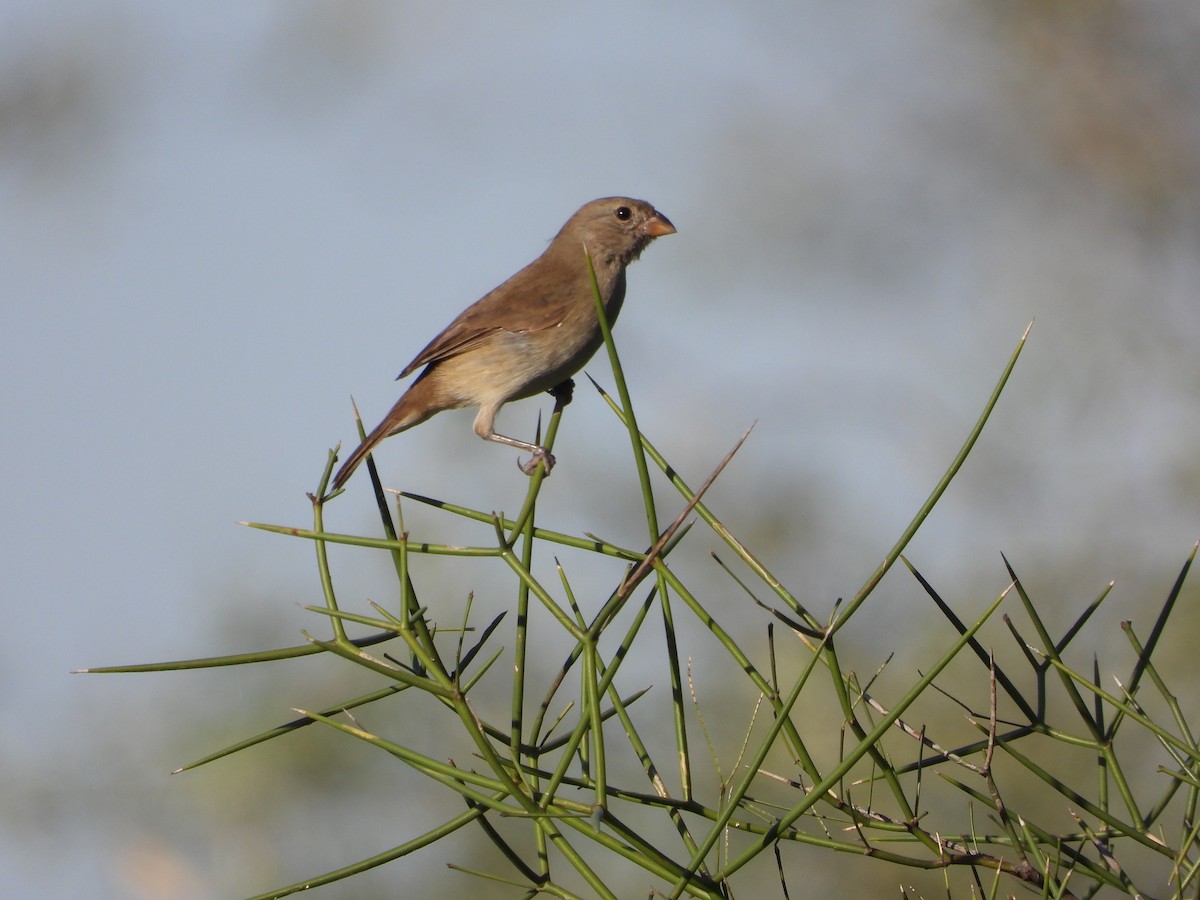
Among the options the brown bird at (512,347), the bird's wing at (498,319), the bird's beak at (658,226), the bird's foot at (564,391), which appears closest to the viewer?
the brown bird at (512,347)

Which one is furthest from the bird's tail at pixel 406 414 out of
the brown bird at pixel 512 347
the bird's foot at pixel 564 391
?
the bird's foot at pixel 564 391

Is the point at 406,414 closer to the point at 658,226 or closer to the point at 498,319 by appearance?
the point at 498,319

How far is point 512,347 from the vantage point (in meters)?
5.12

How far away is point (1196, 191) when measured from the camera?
11.4 m

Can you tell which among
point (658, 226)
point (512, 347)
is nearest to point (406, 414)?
point (512, 347)

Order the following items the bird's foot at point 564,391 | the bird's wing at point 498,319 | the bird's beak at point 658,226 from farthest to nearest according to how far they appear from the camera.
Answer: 1. the bird's beak at point 658,226
2. the bird's foot at point 564,391
3. the bird's wing at point 498,319

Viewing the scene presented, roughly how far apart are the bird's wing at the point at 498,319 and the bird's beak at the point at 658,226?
0.62 meters

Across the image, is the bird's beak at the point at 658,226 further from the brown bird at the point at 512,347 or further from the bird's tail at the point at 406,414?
the bird's tail at the point at 406,414

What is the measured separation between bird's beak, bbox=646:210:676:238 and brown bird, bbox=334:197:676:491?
0.23 meters

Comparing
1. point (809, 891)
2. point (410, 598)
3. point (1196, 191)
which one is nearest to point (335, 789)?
point (809, 891)

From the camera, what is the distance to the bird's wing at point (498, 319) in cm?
518

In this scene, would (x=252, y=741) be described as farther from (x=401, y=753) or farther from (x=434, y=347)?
(x=434, y=347)

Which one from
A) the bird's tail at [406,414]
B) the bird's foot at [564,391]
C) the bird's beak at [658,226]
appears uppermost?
the bird's beak at [658,226]

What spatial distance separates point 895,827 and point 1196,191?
35.4 feet
